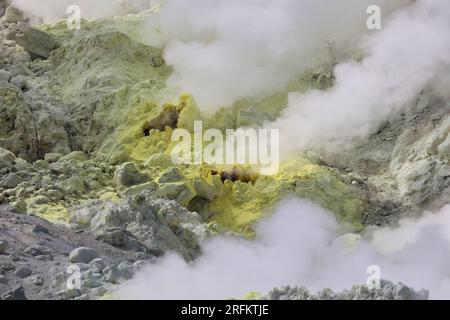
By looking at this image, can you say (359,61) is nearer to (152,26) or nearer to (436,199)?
(436,199)

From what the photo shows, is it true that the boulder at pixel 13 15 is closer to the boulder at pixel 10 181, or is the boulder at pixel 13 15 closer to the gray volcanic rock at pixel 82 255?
the boulder at pixel 10 181

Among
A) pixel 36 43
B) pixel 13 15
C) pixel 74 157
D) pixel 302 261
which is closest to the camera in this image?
pixel 302 261

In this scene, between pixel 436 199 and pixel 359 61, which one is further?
pixel 359 61

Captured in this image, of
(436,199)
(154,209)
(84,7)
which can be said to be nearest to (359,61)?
(436,199)

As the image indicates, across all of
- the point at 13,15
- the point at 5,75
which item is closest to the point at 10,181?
the point at 5,75

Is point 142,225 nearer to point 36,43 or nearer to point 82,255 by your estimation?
point 82,255

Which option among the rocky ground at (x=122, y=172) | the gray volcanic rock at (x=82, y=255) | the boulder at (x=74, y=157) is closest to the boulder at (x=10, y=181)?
the rocky ground at (x=122, y=172)

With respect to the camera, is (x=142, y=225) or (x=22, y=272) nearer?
(x=22, y=272)

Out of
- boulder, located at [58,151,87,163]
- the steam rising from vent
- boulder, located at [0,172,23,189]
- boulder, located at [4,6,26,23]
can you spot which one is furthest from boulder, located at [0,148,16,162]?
boulder, located at [4,6,26,23]
